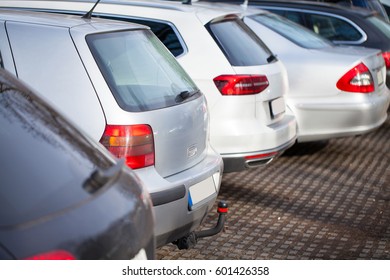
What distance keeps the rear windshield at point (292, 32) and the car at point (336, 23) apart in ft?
4.84

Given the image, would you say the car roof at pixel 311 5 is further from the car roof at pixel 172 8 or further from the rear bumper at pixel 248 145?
the rear bumper at pixel 248 145

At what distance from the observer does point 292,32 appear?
33.1ft

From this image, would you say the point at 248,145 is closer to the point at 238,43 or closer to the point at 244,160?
the point at 244,160

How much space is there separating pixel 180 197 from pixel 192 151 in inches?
16.8

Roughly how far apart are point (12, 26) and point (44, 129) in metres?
2.06

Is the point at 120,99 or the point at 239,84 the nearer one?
the point at 120,99

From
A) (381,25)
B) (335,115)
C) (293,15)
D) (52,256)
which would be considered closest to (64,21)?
(52,256)

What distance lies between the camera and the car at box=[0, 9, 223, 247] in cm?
512

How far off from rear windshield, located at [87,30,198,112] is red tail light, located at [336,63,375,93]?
400 centimetres

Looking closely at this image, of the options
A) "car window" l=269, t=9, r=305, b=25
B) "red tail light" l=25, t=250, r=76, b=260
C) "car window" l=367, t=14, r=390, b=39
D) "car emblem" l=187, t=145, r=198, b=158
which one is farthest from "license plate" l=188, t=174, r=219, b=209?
"car window" l=367, t=14, r=390, b=39

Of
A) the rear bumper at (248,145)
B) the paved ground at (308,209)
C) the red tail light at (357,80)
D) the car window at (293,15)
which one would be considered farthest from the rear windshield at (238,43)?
the car window at (293,15)

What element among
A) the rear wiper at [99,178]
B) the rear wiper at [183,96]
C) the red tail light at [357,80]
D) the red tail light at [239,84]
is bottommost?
the red tail light at [357,80]

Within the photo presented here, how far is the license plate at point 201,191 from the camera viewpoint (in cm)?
542

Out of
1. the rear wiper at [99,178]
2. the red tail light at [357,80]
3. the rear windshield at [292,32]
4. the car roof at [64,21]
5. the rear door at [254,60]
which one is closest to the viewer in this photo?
the rear wiper at [99,178]
